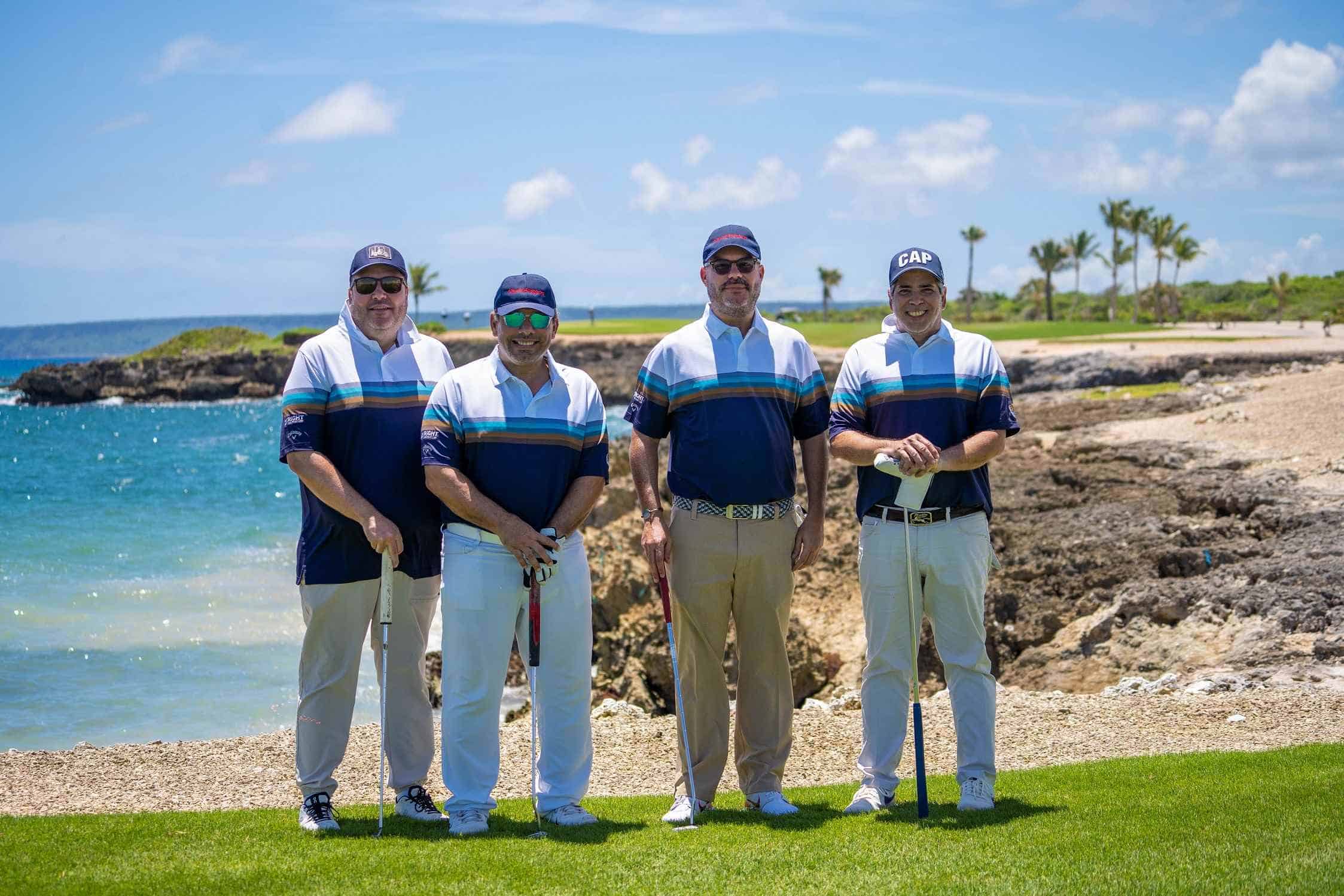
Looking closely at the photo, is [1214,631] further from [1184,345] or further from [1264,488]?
[1184,345]

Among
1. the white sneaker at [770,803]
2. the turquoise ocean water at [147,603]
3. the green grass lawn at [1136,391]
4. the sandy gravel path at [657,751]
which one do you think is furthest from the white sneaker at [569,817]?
the green grass lawn at [1136,391]

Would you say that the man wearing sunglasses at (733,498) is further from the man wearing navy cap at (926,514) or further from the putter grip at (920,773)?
the putter grip at (920,773)

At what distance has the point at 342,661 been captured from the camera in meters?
6.02

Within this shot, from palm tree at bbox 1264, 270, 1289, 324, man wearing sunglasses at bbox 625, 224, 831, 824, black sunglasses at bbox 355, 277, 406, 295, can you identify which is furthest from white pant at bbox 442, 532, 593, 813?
palm tree at bbox 1264, 270, 1289, 324

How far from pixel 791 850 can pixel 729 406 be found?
6.56 feet

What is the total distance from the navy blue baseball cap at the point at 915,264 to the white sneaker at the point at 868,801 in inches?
95.6

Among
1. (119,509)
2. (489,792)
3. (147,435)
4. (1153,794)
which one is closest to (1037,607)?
(1153,794)

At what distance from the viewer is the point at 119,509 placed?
33.0 metres

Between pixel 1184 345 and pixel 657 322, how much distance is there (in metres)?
45.5

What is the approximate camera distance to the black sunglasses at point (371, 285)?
6012 millimetres

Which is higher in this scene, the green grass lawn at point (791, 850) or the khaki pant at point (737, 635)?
the khaki pant at point (737, 635)

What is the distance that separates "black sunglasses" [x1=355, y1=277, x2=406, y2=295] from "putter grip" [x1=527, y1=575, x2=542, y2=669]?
1.55 meters

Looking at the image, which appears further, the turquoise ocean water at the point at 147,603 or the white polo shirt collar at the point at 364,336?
the turquoise ocean water at the point at 147,603

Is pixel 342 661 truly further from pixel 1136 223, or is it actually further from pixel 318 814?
pixel 1136 223
